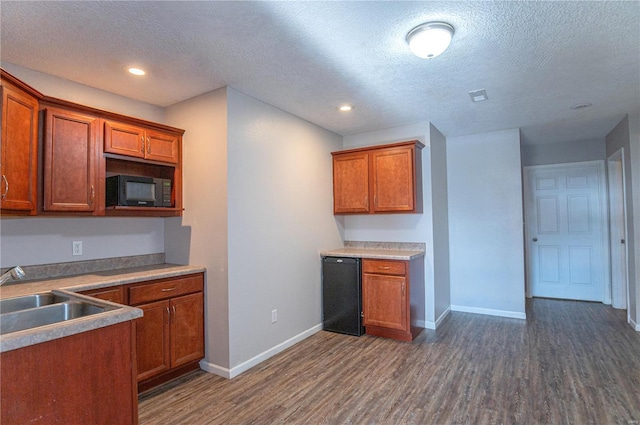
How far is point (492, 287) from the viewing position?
4.57 meters

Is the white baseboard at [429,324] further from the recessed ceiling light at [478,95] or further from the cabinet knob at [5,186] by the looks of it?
the cabinet knob at [5,186]

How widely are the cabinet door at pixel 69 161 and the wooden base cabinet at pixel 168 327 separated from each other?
792mm

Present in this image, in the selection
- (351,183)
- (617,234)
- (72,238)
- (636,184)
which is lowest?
(617,234)

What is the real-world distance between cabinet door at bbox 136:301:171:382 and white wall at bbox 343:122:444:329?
265 centimetres

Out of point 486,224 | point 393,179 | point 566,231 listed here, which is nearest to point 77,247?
point 393,179

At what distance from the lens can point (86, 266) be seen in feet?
9.20

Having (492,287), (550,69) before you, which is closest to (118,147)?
(550,69)

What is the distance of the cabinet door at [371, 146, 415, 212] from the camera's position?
3893 millimetres

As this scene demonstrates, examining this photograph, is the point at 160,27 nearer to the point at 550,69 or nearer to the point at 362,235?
the point at 550,69

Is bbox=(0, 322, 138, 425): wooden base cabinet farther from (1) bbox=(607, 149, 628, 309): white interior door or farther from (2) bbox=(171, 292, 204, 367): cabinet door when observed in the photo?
(1) bbox=(607, 149, 628, 309): white interior door

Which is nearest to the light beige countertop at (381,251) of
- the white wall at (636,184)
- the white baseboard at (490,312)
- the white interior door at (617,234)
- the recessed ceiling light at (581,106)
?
the white baseboard at (490,312)

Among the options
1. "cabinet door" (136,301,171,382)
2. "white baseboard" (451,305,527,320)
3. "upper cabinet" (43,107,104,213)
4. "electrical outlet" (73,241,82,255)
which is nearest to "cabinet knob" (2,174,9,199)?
"upper cabinet" (43,107,104,213)

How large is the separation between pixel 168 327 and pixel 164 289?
311 millimetres

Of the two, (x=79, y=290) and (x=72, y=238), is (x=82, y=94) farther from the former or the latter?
(x=79, y=290)
